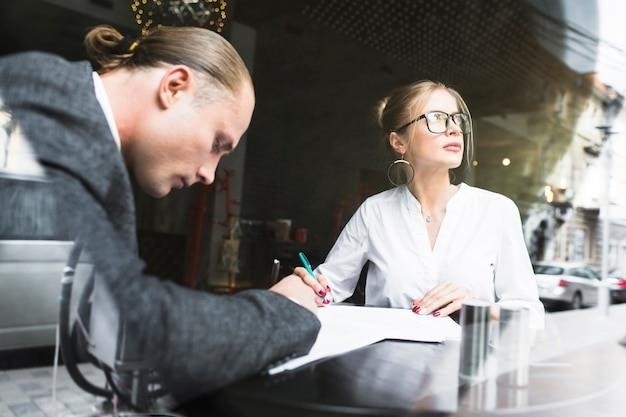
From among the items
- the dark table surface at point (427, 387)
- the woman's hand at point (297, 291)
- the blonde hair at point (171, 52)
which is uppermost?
the blonde hair at point (171, 52)

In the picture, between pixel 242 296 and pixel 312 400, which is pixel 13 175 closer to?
pixel 242 296

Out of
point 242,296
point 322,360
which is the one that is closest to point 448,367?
point 322,360

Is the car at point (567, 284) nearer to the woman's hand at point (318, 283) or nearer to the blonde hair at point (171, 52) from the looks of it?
the woman's hand at point (318, 283)

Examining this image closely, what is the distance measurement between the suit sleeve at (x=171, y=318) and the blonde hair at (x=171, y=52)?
0.18 meters

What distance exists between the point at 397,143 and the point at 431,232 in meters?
0.18

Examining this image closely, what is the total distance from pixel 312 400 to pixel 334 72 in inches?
28.3

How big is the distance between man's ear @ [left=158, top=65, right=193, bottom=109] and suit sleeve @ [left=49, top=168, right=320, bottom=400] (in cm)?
14

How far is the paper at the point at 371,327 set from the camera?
642mm

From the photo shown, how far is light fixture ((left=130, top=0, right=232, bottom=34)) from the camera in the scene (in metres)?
0.62

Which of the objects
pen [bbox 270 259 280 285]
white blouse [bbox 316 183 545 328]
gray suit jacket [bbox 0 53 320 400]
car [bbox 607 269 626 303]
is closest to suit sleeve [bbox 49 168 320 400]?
gray suit jacket [bbox 0 53 320 400]

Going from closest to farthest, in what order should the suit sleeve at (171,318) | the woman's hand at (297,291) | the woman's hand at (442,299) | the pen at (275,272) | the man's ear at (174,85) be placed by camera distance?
1. the suit sleeve at (171,318)
2. the man's ear at (174,85)
3. the woman's hand at (297,291)
4. the pen at (275,272)
5. the woman's hand at (442,299)

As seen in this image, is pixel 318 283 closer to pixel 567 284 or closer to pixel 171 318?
pixel 171 318

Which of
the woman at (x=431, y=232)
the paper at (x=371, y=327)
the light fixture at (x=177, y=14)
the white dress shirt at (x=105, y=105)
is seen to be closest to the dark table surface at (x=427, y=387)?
the paper at (x=371, y=327)

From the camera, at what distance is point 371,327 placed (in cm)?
75
